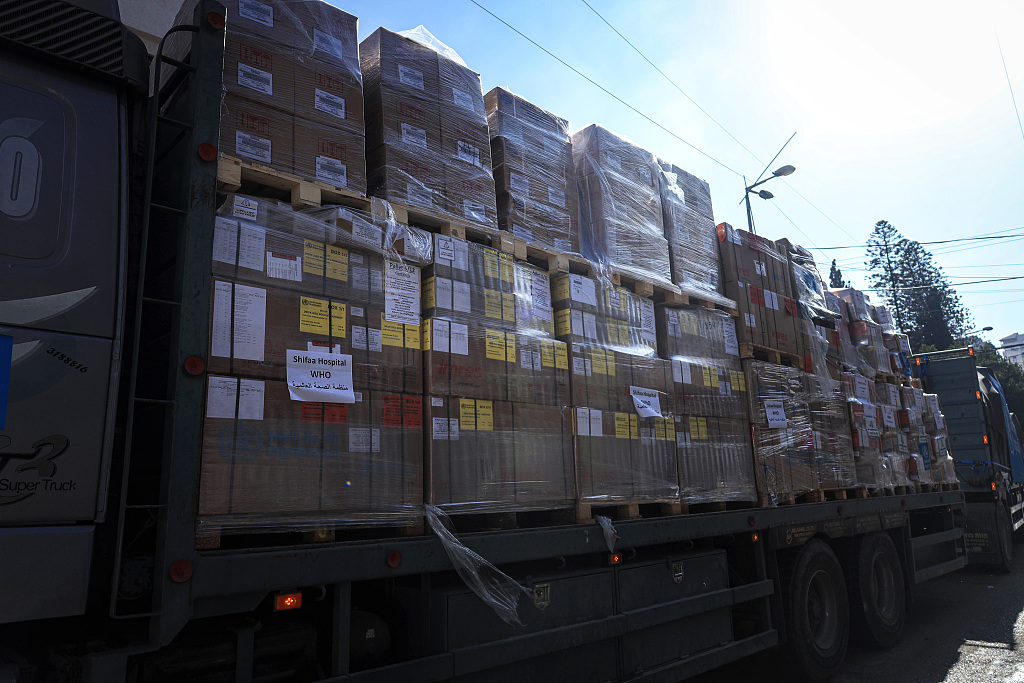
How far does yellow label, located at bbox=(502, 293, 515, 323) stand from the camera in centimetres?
370

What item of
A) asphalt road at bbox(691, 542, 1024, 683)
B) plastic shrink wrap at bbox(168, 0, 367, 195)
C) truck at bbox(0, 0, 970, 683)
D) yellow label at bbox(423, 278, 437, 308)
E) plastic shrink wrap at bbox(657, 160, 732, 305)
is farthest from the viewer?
asphalt road at bbox(691, 542, 1024, 683)

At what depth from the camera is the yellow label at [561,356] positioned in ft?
12.6

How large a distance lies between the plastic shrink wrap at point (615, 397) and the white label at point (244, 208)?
6.04ft

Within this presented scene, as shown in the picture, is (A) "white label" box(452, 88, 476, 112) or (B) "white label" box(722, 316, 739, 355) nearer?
(A) "white label" box(452, 88, 476, 112)

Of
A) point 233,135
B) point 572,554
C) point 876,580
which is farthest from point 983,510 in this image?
point 233,135

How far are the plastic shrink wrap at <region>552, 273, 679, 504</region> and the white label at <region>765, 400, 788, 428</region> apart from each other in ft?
3.95

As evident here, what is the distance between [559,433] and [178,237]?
2078 millimetres

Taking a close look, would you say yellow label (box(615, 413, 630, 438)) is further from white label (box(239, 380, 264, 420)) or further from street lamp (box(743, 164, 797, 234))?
street lamp (box(743, 164, 797, 234))

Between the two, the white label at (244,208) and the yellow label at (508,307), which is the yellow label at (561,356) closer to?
the yellow label at (508,307)

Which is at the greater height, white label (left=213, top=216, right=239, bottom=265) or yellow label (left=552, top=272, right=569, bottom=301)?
yellow label (left=552, top=272, right=569, bottom=301)

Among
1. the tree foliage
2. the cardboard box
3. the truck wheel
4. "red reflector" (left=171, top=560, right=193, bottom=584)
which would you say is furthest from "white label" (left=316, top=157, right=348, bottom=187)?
the tree foliage

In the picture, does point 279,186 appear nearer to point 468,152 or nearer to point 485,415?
point 468,152

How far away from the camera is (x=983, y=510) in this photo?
10031mm

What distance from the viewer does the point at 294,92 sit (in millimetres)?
3189
